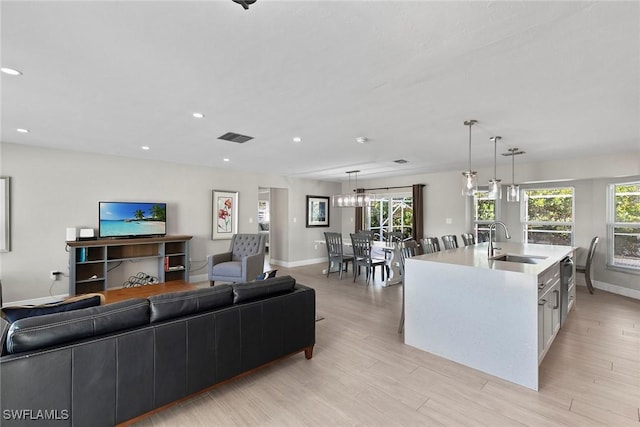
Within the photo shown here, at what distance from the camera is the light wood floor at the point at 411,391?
2.00m

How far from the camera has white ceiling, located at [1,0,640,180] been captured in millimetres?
1504

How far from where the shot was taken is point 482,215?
6605mm

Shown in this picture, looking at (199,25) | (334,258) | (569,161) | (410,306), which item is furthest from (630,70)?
(334,258)

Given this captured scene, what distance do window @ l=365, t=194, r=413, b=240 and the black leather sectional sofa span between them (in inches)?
240

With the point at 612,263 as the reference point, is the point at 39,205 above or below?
above

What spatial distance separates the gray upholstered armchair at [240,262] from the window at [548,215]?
545cm

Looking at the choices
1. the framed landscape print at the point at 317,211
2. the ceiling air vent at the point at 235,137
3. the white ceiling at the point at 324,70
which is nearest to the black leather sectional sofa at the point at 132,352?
the white ceiling at the point at 324,70

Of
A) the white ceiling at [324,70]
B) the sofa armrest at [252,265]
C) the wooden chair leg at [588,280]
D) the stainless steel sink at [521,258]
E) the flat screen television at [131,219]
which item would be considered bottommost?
the wooden chair leg at [588,280]

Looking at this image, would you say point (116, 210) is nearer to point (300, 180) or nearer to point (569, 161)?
point (300, 180)

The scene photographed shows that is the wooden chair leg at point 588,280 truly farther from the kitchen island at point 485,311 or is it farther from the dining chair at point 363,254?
the dining chair at point 363,254

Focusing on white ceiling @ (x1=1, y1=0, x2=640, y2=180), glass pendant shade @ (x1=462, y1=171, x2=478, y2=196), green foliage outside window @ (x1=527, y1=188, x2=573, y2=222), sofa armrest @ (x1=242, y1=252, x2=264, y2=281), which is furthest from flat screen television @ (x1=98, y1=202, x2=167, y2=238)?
green foliage outside window @ (x1=527, y1=188, x2=573, y2=222)

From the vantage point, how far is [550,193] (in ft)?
19.4

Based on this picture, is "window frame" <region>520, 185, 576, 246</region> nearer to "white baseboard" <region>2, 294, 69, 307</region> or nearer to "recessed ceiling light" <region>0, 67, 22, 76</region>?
"recessed ceiling light" <region>0, 67, 22, 76</region>

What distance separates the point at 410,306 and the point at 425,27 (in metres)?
2.52
